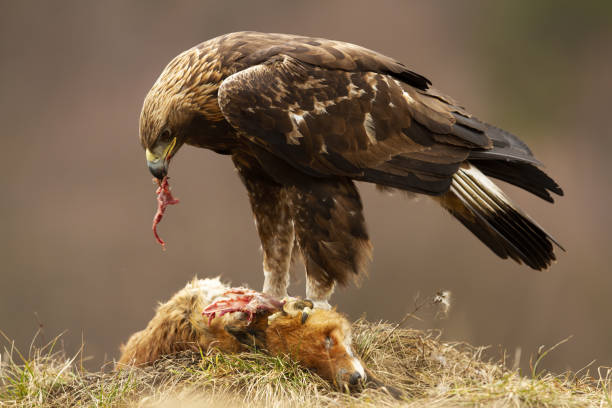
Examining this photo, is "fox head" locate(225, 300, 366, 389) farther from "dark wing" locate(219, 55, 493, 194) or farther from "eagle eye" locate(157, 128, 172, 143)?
"eagle eye" locate(157, 128, 172, 143)

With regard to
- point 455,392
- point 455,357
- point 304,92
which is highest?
point 304,92

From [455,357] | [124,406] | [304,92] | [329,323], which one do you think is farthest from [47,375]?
[455,357]

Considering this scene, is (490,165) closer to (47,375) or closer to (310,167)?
(310,167)

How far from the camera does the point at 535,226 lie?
2766 mm

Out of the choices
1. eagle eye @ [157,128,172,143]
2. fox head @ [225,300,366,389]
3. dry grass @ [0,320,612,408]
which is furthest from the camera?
eagle eye @ [157,128,172,143]

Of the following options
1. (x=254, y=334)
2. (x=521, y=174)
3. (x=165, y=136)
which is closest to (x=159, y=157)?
(x=165, y=136)

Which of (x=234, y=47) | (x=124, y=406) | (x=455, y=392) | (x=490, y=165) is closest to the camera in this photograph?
(x=455, y=392)

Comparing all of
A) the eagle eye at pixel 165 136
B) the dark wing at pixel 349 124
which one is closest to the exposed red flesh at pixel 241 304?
the dark wing at pixel 349 124

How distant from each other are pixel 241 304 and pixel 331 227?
1.39 ft

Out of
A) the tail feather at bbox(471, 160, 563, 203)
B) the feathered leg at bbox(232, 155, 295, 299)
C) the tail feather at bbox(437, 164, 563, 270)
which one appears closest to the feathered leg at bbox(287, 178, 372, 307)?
the feathered leg at bbox(232, 155, 295, 299)

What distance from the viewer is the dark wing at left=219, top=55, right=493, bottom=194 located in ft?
8.07

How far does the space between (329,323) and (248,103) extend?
0.79 meters

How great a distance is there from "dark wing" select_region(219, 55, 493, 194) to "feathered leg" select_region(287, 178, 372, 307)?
7 cm

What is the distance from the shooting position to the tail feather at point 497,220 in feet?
8.99
